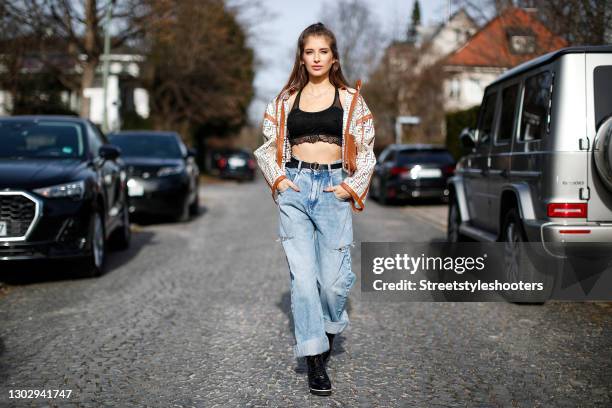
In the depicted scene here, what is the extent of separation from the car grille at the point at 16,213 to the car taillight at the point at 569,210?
463 centimetres

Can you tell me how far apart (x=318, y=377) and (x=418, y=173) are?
14.5 metres

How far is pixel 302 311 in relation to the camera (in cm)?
416

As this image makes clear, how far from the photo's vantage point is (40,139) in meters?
8.62

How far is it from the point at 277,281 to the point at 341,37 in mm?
49277

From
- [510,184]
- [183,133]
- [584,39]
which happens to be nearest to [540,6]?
[584,39]

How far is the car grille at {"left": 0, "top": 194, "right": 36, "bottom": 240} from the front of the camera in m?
7.04

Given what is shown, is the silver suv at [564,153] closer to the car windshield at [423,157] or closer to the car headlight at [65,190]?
the car headlight at [65,190]

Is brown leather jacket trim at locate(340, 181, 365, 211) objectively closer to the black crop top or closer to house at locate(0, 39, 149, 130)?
the black crop top

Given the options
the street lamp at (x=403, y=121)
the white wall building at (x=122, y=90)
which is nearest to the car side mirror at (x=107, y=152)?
the street lamp at (x=403, y=121)

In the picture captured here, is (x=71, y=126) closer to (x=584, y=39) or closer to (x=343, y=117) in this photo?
(x=343, y=117)

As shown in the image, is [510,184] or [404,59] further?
[404,59]

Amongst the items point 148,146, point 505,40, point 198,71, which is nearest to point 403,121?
point 505,40

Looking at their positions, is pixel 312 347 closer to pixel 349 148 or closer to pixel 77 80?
pixel 349 148

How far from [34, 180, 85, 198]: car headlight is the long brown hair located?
378cm
